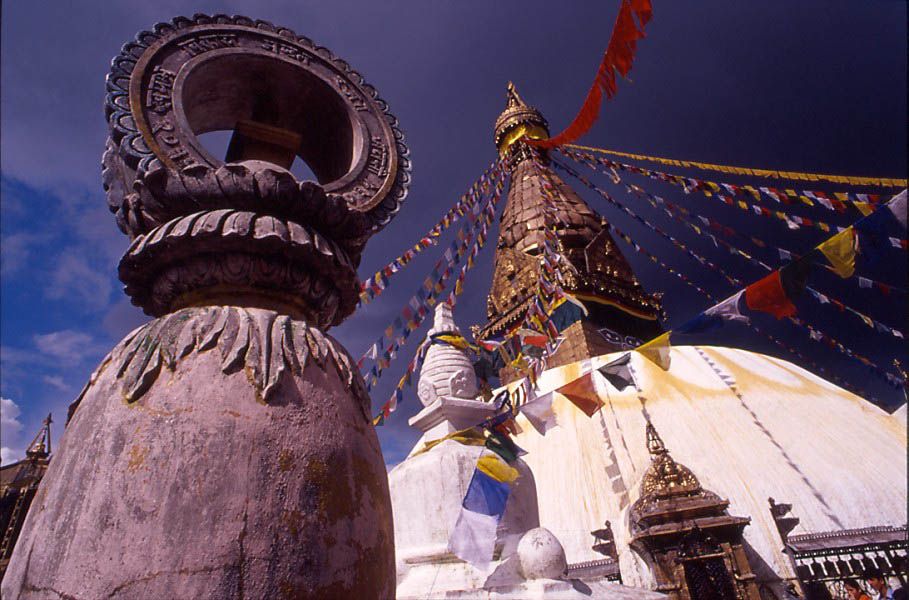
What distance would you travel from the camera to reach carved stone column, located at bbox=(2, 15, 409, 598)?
1073 millimetres

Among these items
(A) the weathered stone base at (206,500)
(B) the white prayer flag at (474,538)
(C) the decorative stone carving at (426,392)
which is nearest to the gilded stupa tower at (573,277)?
(C) the decorative stone carving at (426,392)

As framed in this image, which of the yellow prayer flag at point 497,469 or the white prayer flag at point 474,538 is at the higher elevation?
the yellow prayer flag at point 497,469

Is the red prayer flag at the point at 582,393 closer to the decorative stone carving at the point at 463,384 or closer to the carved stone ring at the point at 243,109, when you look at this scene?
the decorative stone carving at the point at 463,384

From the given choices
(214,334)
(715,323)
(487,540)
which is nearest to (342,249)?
(214,334)

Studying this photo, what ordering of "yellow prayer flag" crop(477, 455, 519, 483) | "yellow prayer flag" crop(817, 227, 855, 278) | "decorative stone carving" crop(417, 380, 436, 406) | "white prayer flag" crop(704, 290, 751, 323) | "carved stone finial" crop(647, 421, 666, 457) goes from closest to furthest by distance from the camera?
"yellow prayer flag" crop(477, 455, 519, 483)
"yellow prayer flag" crop(817, 227, 855, 278)
"decorative stone carving" crop(417, 380, 436, 406)
"white prayer flag" crop(704, 290, 751, 323)
"carved stone finial" crop(647, 421, 666, 457)

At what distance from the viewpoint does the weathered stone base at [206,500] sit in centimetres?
105

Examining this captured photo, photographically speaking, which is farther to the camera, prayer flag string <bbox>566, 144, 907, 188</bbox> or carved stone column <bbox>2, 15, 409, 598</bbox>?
prayer flag string <bbox>566, 144, 907, 188</bbox>

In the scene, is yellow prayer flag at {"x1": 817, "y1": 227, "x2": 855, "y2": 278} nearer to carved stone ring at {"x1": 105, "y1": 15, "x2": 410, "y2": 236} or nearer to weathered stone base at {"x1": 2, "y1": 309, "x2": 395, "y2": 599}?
carved stone ring at {"x1": 105, "y1": 15, "x2": 410, "y2": 236}

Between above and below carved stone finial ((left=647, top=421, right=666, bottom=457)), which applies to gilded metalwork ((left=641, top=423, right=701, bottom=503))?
below

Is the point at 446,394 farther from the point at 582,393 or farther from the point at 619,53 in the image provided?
the point at 619,53

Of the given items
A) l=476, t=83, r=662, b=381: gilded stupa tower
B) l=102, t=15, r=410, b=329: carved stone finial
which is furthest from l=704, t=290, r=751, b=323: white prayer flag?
l=476, t=83, r=662, b=381: gilded stupa tower

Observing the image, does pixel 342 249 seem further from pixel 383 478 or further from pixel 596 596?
pixel 596 596

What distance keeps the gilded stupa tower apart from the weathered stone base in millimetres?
12346

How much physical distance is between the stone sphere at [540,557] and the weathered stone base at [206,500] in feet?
5.51
